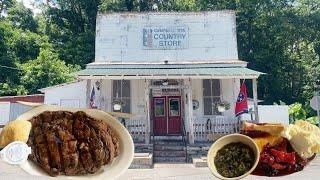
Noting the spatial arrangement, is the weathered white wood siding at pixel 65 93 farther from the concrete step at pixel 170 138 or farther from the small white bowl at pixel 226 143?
the small white bowl at pixel 226 143

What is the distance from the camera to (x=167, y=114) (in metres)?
17.2

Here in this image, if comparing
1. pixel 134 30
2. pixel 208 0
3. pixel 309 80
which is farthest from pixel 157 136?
pixel 208 0

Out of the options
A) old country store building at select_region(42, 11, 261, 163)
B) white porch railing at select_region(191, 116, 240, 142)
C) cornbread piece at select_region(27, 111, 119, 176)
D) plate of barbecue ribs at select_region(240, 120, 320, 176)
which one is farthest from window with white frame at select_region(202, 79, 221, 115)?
cornbread piece at select_region(27, 111, 119, 176)

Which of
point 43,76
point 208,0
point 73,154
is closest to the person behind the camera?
point 73,154

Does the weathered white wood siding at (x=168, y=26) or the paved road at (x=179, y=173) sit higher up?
the weathered white wood siding at (x=168, y=26)

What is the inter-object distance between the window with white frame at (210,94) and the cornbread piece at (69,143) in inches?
584

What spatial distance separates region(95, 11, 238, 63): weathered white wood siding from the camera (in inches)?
715

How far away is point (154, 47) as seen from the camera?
18.3m

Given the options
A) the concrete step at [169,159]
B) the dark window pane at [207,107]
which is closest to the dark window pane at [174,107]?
the dark window pane at [207,107]

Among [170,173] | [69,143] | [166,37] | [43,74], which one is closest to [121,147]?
[69,143]

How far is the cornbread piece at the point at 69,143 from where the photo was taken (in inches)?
78.2

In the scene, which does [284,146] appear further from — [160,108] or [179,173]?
[160,108]

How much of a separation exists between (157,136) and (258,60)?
16176mm

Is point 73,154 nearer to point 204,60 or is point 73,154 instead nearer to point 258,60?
point 204,60
